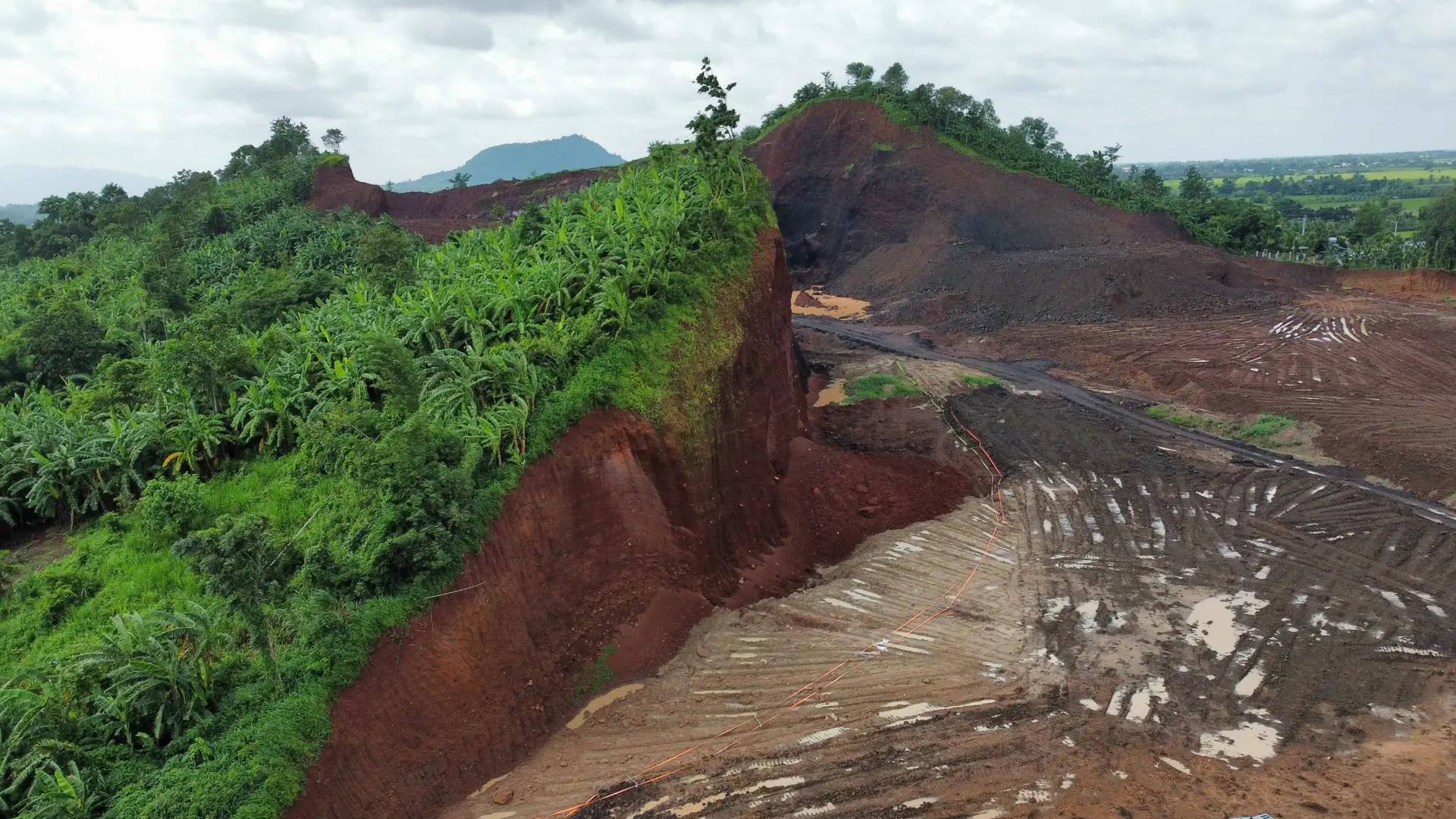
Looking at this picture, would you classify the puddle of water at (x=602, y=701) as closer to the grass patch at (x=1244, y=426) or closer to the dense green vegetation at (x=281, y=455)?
the dense green vegetation at (x=281, y=455)

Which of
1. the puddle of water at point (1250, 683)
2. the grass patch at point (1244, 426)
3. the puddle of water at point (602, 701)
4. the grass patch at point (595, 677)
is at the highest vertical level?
the grass patch at point (1244, 426)

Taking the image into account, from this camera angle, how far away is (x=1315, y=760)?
36.6ft

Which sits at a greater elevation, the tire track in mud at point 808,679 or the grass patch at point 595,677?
the grass patch at point 595,677

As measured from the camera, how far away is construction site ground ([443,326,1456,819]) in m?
10.6

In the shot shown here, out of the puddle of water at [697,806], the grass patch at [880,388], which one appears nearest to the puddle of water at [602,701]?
the puddle of water at [697,806]

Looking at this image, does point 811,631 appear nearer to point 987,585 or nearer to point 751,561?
point 751,561

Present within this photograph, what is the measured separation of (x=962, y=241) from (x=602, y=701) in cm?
4162

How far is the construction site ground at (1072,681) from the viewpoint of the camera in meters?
10.6

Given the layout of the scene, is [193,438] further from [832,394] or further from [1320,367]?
[1320,367]

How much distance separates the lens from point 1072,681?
43.4 ft

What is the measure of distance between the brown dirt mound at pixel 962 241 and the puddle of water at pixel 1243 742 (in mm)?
29446

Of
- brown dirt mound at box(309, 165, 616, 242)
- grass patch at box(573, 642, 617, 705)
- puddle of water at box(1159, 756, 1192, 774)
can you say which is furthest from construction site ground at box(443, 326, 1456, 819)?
brown dirt mound at box(309, 165, 616, 242)

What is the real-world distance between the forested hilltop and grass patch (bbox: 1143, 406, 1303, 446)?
91.3ft

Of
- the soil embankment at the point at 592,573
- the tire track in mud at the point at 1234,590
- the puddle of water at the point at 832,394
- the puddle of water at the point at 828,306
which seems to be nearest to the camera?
the soil embankment at the point at 592,573
